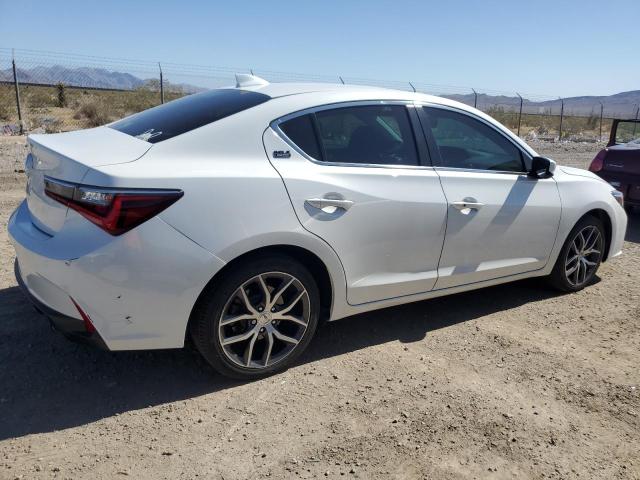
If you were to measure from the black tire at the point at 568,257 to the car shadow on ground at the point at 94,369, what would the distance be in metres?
1.09

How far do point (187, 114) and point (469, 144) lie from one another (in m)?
2.05

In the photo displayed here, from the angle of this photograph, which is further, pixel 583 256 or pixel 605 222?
pixel 605 222

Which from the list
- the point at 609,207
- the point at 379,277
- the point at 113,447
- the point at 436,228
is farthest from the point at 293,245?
the point at 609,207

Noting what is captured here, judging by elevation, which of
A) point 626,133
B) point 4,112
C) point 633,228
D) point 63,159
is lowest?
point 633,228

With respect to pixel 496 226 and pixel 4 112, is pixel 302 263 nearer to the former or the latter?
pixel 496 226

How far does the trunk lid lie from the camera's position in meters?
2.94

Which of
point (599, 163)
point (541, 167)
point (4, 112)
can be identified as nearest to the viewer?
point (541, 167)

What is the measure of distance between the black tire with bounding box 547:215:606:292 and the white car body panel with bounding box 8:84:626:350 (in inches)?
32.5

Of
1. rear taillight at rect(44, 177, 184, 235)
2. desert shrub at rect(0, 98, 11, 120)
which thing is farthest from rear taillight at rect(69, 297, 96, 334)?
desert shrub at rect(0, 98, 11, 120)

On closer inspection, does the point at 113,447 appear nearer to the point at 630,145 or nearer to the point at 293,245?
the point at 293,245

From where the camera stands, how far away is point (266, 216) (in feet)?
10.2

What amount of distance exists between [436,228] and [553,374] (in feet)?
3.93

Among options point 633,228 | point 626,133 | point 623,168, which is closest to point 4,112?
point 623,168

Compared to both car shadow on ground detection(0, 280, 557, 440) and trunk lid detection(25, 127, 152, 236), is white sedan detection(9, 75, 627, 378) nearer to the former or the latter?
trunk lid detection(25, 127, 152, 236)
